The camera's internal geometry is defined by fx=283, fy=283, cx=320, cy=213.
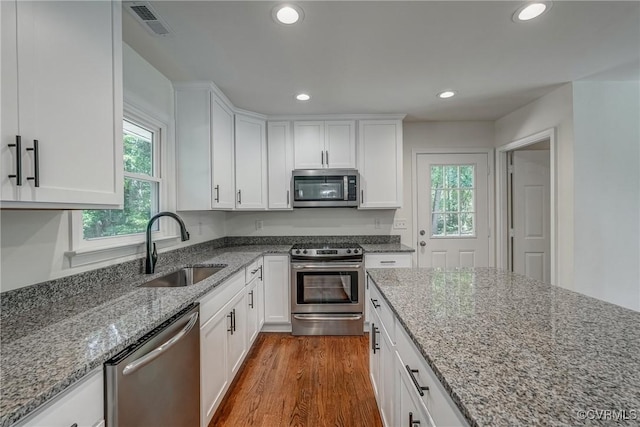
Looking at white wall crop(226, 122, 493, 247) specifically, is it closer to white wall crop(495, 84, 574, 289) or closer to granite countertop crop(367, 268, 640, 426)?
white wall crop(495, 84, 574, 289)

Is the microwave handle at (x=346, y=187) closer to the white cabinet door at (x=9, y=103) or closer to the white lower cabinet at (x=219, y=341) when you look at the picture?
the white lower cabinet at (x=219, y=341)

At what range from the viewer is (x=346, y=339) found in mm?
2957

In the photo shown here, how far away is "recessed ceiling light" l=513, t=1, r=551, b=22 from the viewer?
1.53 m

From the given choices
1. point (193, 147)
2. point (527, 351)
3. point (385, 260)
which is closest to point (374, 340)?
point (527, 351)

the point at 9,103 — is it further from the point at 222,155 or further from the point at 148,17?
the point at 222,155

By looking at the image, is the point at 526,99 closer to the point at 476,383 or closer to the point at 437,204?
the point at 437,204

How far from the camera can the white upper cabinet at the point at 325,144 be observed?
3361 mm

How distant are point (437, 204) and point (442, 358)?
3204 mm

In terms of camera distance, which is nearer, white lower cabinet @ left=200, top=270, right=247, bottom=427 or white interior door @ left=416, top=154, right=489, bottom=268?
white lower cabinet @ left=200, top=270, right=247, bottom=427

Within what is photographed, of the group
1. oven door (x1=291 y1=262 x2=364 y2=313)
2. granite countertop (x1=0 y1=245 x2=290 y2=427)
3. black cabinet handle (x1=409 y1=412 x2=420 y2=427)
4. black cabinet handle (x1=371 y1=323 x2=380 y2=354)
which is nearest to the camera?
granite countertop (x1=0 y1=245 x2=290 y2=427)

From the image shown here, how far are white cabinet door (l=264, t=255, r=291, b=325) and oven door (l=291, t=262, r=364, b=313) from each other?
0.08 metres

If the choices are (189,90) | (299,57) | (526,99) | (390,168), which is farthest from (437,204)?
(189,90)

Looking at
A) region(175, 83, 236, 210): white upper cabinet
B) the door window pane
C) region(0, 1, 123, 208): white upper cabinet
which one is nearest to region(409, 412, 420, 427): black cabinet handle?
region(0, 1, 123, 208): white upper cabinet

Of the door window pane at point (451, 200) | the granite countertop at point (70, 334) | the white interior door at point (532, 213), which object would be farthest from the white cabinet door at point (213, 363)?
the white interior door at point (532, 213)
